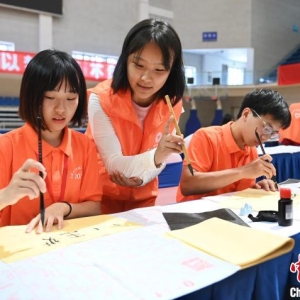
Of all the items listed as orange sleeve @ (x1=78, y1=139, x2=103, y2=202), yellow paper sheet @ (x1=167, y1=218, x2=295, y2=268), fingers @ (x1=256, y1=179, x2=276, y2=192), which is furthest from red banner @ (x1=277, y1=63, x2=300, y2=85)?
yellow paper sheet @ (x1=167, y1=218, x2=295, y2=268)

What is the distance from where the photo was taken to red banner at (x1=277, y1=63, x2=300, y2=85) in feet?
30.0

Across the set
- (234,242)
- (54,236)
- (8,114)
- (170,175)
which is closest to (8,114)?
(8,114)

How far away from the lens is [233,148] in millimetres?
1675

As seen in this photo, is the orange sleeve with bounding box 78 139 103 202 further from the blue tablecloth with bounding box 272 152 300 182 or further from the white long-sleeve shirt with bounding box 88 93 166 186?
the blue tablecloth with bounding box 272 152 300 182

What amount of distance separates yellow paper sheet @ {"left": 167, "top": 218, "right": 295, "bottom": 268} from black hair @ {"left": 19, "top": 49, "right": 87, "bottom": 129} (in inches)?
21.0

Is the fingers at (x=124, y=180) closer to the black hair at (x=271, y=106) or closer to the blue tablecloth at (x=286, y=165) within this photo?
the black hair at (x=271, y=106)

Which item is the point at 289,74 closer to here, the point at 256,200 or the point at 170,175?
the point at 170,175

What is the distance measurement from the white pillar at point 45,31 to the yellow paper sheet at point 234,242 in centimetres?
836

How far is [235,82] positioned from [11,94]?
5.94 meters

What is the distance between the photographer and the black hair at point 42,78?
110 centimetres

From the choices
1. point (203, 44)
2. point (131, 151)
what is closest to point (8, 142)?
point (131, 151)

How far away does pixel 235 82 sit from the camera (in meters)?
10.7

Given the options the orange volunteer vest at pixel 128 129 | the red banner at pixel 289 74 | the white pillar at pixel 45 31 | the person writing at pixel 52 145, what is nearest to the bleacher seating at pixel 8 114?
the white pillar at pixel 45 31

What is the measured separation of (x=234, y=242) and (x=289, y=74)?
9294mm
